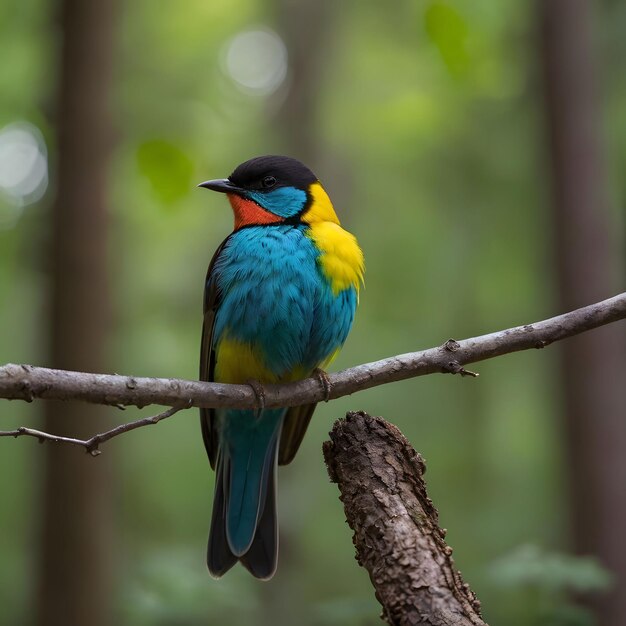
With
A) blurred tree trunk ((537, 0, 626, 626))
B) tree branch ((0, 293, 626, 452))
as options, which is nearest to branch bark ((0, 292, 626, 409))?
tree branch ((0, 293, 626, 452))

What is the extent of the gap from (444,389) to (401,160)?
294 centimetres

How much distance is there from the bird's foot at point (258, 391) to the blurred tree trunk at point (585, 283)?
9.50 ft

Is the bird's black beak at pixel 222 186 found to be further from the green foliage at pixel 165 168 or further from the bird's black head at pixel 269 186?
the green foliage at pixel 165 168

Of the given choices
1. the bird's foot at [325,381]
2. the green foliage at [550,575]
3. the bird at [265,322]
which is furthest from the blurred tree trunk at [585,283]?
the bird's foot at [325,381]

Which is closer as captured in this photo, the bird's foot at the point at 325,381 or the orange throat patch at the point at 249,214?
the bird's foot at the point at 325,381

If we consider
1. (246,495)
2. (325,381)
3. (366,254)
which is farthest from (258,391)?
(366,254)

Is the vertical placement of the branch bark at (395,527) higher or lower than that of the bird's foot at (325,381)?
lower

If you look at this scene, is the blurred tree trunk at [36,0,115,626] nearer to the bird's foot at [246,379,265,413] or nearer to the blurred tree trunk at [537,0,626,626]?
the bird's foot at [246,379,265,413]

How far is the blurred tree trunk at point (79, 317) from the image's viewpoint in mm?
4465

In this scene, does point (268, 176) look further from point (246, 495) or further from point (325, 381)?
point (246, 495)

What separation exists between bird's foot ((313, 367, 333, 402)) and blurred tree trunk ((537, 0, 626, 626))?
2684mm

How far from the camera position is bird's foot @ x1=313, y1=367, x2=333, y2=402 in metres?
3.44

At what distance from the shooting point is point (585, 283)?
596cm

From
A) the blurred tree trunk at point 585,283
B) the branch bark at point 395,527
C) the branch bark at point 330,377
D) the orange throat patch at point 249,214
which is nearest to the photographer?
the branch bark at point 395,527
